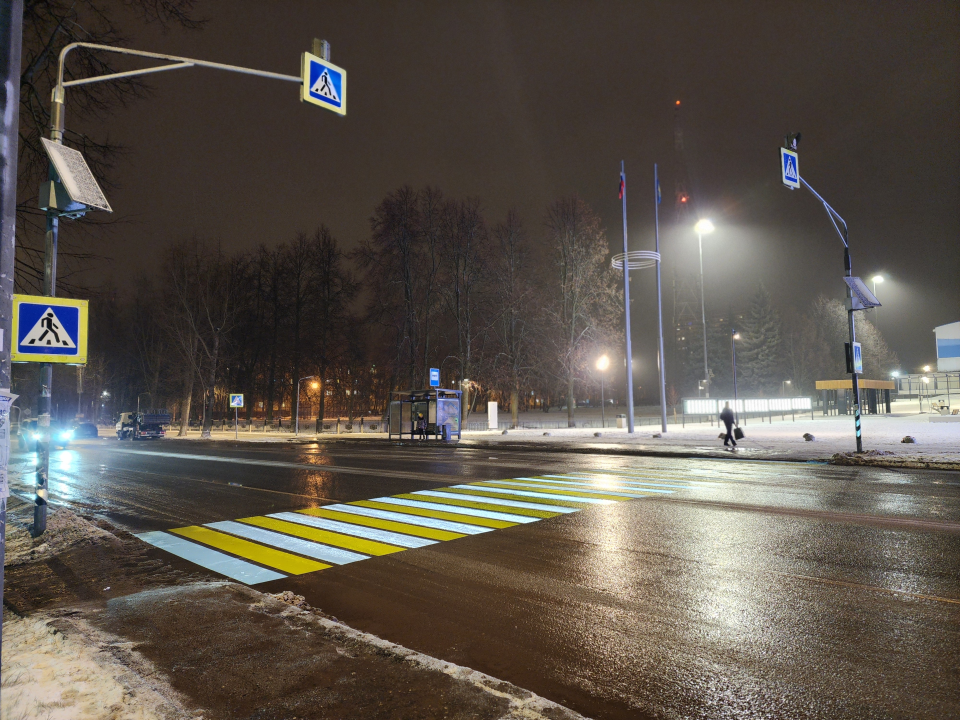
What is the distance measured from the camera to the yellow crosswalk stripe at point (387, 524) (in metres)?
8.14

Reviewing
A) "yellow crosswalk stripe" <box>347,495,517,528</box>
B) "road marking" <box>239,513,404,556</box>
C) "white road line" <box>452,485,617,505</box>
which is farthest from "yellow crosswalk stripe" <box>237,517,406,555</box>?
"white road line" <box>452,485,617,505</box>

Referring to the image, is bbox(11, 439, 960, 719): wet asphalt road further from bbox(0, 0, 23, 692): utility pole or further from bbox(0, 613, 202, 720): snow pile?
bbox(0, 0, 23, 692): utility pole

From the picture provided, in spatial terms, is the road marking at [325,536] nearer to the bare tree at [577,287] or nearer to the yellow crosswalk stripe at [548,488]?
the yellow crosswalk stripe at [548,488]

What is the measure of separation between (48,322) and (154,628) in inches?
177

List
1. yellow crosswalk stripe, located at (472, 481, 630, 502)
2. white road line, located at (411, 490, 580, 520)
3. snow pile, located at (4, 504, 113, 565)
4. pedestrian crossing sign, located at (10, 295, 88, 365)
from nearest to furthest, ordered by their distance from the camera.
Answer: pedestrian crossing sign, located at (10, 295, 88, 365)
snow pile, located at (4, 504, 113, 565)
white road line, located at (411, 490, 580, 520)
yellow crosswalk stripe, located at (472, 481, 630, 502)

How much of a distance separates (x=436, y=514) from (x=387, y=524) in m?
1.05

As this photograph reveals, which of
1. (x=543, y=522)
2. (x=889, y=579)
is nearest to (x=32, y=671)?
(x=543, y=522)

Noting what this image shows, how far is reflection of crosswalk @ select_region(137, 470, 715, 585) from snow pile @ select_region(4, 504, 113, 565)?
2.74 feet

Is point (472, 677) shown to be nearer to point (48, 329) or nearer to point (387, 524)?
point (387, 524)

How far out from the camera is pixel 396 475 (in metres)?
15.9

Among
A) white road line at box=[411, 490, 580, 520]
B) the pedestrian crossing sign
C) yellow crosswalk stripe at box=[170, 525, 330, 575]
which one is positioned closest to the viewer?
yellow crosswalk stripe at box=[170, 525, 330, 575]

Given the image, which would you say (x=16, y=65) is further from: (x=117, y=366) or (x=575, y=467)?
(x=117, y=366)

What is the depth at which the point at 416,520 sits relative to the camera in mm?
9273

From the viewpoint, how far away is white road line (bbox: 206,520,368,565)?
7090 millimetres
